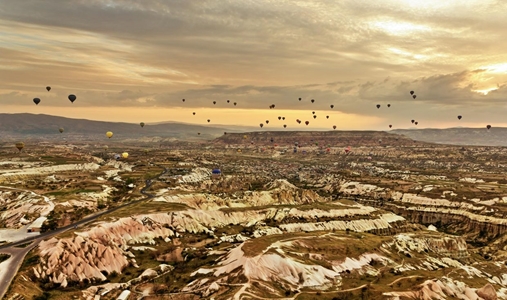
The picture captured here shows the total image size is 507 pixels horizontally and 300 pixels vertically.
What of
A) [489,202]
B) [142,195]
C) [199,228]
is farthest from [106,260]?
[489,202]

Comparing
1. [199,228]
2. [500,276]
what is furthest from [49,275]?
[500,276]

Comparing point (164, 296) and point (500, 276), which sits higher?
point (164, 296)

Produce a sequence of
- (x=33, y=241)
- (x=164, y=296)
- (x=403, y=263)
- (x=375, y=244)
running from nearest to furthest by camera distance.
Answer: (x=164, y=296) < (x=33, y=241) < (x=403, y=263) < (x=375, y=244)

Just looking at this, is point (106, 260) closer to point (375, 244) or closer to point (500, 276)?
point (375, 244)

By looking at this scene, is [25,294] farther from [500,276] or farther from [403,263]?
[500,276]

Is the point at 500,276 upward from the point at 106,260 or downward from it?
downward

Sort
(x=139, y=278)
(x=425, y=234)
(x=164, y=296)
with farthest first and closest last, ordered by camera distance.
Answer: (x=425, y=234) → (x=139, y=278) → (x=164, y=296)

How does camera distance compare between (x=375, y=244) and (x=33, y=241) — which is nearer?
(x=33, y=241)

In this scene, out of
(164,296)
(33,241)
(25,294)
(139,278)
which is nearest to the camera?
(25,294)

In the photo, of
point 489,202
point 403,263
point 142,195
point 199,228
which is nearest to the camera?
point 403,263
